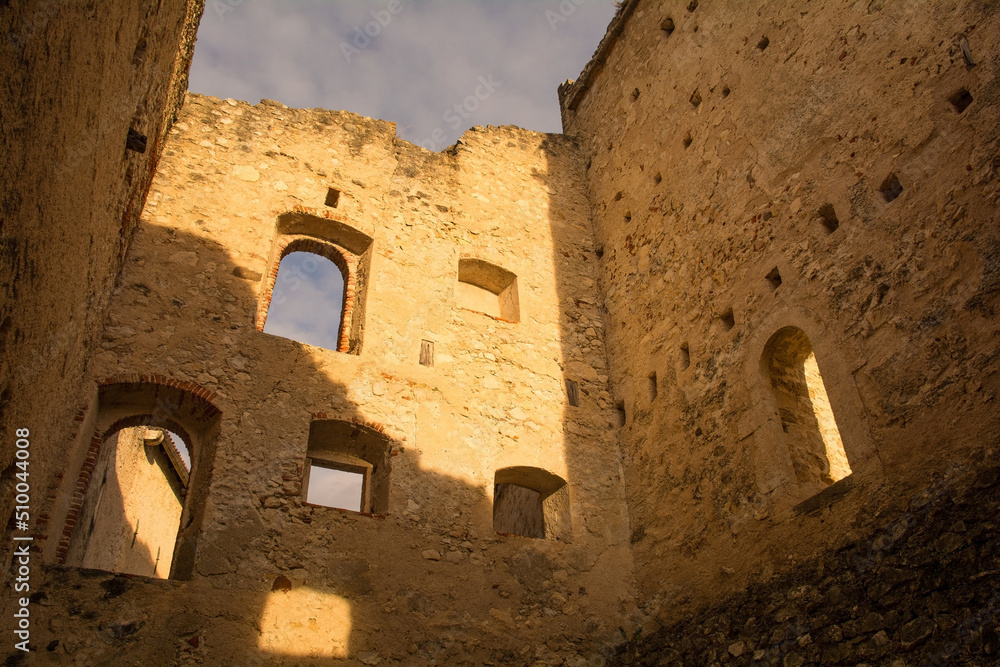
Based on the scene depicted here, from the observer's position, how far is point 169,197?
297 inches

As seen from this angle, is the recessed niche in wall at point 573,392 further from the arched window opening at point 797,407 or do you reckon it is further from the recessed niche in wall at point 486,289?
the arched window opening at point 797,407

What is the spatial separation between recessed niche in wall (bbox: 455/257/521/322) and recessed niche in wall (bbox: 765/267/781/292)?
320cm

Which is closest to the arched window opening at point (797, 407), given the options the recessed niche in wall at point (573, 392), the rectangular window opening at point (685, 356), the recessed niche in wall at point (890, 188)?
the rectangular window opening at point (685, 356)

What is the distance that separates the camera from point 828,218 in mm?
6262

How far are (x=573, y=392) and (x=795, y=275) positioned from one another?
9.51ft

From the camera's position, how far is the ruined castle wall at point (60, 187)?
124 inches

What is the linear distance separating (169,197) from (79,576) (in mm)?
3993

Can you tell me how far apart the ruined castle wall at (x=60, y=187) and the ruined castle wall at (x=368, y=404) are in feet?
2.60

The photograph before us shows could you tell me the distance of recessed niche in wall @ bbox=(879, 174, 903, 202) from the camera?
18.8ft

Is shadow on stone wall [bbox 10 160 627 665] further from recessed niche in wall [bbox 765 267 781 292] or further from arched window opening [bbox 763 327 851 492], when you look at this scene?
recessed niche in wall [bbox 765 267 781 292]

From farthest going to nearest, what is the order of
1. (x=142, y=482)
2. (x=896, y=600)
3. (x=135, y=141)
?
(x=142, y=482)
(x=135, y=141)
(x=896, y=600)

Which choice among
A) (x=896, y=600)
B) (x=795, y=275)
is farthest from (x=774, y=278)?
(x=896, y=600)

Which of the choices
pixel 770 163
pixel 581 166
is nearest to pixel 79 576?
pixel 770 163

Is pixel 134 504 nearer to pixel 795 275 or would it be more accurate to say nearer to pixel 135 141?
pixel 135 141
